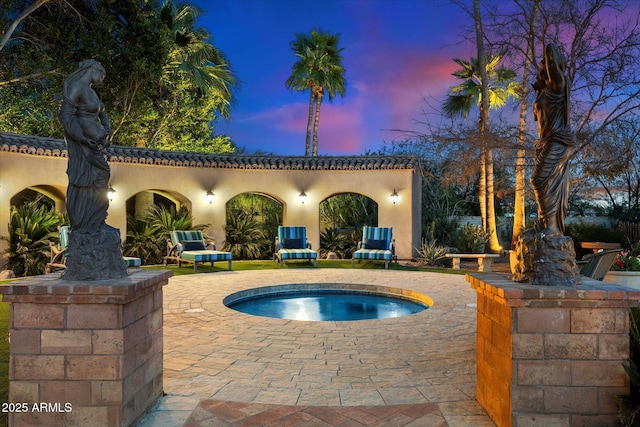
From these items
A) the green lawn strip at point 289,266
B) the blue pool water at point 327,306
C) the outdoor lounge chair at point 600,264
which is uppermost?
the outdoor lounge chair at point 600,264

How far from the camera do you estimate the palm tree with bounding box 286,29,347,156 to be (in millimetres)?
20328

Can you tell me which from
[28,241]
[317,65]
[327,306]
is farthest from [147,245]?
[317,65]

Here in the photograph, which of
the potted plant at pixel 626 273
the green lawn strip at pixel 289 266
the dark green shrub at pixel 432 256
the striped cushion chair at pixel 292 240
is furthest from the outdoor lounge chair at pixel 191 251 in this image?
the potted plant at pixel 626 273

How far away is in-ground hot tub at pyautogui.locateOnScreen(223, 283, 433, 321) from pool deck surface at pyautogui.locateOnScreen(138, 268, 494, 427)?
2.93 ft

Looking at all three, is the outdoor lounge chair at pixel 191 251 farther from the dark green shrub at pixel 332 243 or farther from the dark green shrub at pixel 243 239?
the dark green shrub at pixel 332 243

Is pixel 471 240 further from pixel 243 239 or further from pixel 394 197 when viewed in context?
pixel 243 239

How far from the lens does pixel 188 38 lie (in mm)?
15719

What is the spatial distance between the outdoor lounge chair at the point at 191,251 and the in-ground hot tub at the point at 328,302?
295 centimetres

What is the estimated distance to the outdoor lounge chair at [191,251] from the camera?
11055mm

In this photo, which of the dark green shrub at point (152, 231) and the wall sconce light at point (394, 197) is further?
the wall sconce light at point (394, 197)

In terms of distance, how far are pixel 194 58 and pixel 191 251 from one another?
9.08 m

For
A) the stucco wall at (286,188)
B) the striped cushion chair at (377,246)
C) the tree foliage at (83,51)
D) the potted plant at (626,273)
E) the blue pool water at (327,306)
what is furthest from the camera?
the stucco wall at (286,188)

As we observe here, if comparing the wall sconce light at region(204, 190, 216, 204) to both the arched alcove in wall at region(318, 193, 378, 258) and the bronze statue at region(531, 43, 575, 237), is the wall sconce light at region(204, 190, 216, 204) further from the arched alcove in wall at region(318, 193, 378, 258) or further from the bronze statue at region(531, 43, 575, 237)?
the bronze statue at region(531, 43, 575, 237)

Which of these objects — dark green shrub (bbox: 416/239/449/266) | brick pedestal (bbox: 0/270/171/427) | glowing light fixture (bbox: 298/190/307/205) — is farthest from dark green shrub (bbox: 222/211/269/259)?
brick pedestal (bbox: 0/270/171/427)
